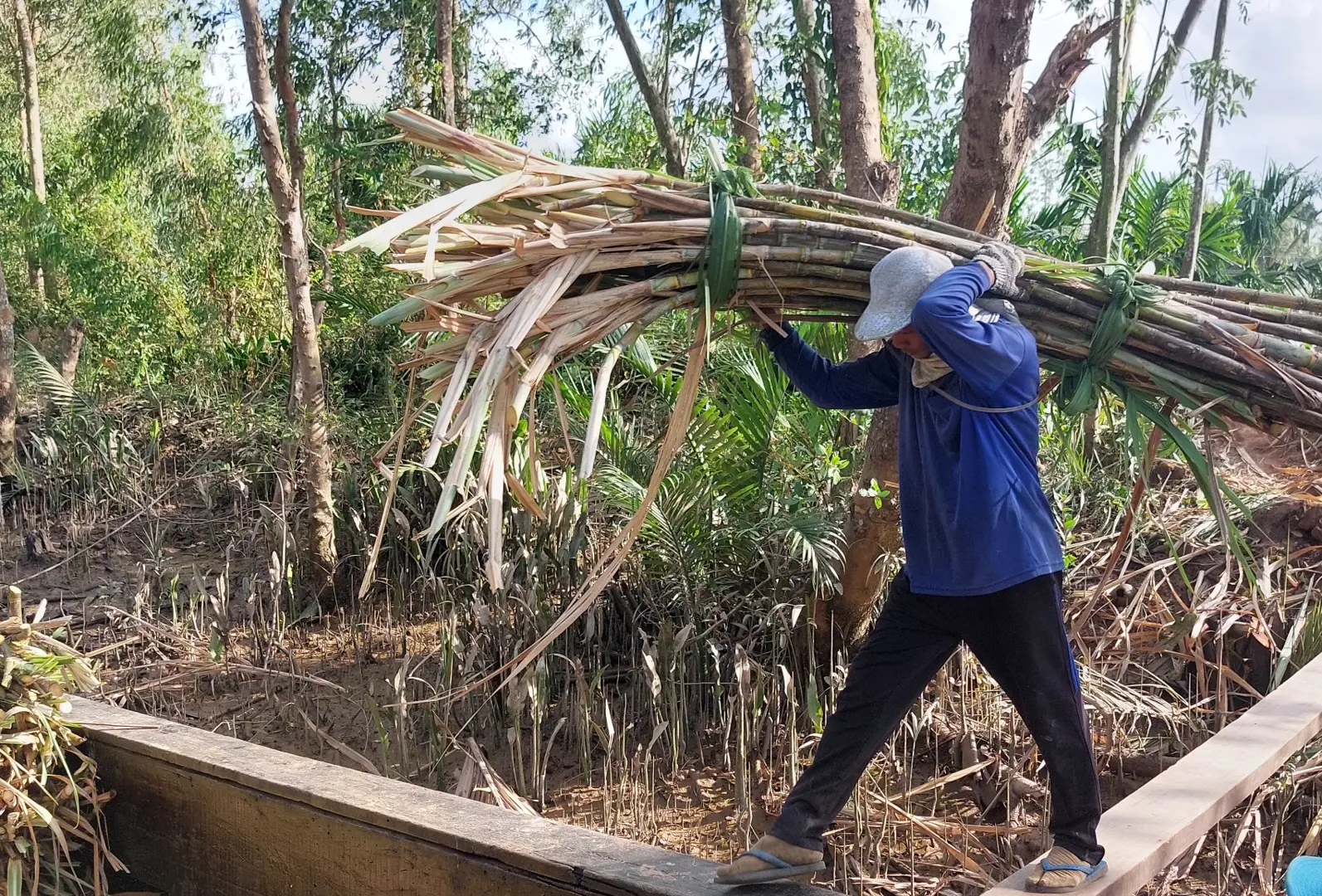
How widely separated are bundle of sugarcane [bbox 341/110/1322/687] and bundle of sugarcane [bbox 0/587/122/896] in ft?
4.74

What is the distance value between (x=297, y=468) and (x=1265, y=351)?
5255 millimetres

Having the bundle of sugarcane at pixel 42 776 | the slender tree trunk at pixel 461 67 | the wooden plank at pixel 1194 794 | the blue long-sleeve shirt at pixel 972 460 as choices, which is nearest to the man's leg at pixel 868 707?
the blue long-sleeve shirt at pixel 972 460

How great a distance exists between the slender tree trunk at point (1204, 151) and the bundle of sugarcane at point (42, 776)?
15.3 feet

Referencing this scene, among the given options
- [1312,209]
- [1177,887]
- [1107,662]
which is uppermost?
[1312,209]

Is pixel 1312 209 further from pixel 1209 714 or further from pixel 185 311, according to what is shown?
pixel 185 311

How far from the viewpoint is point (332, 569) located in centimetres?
523

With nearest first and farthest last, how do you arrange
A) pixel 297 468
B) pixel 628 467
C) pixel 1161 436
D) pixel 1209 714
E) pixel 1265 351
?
pixel 1265 351
pixel 1161 436
pixel 1209 714
pixel 628 467
pixel 297 468

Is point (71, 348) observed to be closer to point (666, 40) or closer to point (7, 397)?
point (7, 397)

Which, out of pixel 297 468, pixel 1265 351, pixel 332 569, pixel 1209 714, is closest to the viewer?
A: pixel 1265 351

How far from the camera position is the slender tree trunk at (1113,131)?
4910mm

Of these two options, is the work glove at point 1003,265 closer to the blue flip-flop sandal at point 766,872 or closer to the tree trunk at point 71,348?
the blue flip-flop sandal at point 766,872

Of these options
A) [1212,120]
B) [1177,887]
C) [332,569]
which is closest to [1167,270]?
[1212,120]

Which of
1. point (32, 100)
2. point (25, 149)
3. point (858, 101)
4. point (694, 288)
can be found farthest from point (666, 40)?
point (25, 149)

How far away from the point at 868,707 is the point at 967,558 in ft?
1.32
